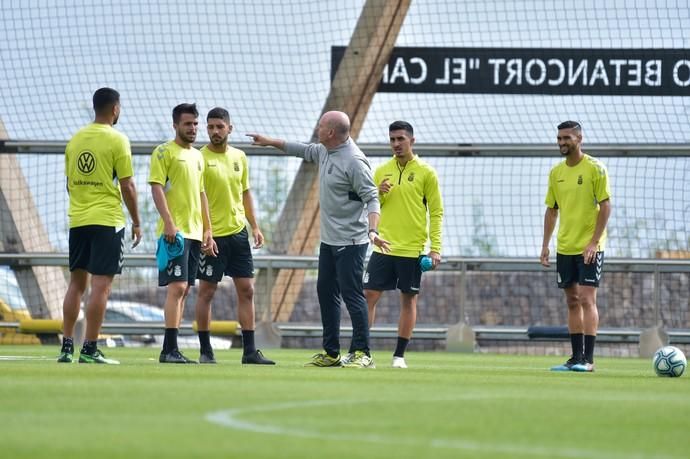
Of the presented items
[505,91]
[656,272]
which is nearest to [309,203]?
[505,91]

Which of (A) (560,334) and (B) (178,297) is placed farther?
(A) (560,334)

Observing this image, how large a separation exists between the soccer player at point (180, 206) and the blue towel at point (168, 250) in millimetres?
30

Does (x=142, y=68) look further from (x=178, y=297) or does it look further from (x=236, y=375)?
(x=236, y=375)

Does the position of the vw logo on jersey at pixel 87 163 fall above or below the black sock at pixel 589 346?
above

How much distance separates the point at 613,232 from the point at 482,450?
14.3 meters

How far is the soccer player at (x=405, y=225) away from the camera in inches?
447

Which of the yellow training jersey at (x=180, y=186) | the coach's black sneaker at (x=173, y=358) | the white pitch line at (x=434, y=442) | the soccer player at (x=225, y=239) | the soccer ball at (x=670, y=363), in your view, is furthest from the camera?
the soccer player at (x=225, y=239)

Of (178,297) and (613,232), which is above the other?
(613,232)

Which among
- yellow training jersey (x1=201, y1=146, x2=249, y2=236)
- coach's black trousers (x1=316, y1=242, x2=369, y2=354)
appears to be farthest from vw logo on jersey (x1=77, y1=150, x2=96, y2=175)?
coach's black trousers (x1=316, y1=242, x2=369, y2=354)

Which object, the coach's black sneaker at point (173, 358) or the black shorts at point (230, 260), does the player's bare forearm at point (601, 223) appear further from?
the coach's black sneaker at point (173, 358)

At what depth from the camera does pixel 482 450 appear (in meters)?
4.70

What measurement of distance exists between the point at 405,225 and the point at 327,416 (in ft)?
19.0

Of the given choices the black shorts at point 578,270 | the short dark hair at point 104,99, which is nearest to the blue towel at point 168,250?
the short dark hair at point 104,99

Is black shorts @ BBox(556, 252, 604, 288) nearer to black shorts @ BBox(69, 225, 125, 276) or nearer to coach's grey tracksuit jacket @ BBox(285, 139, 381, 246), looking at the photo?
coach's grey tracksuit jacket @ BBox(285, 139, 381, 246)
